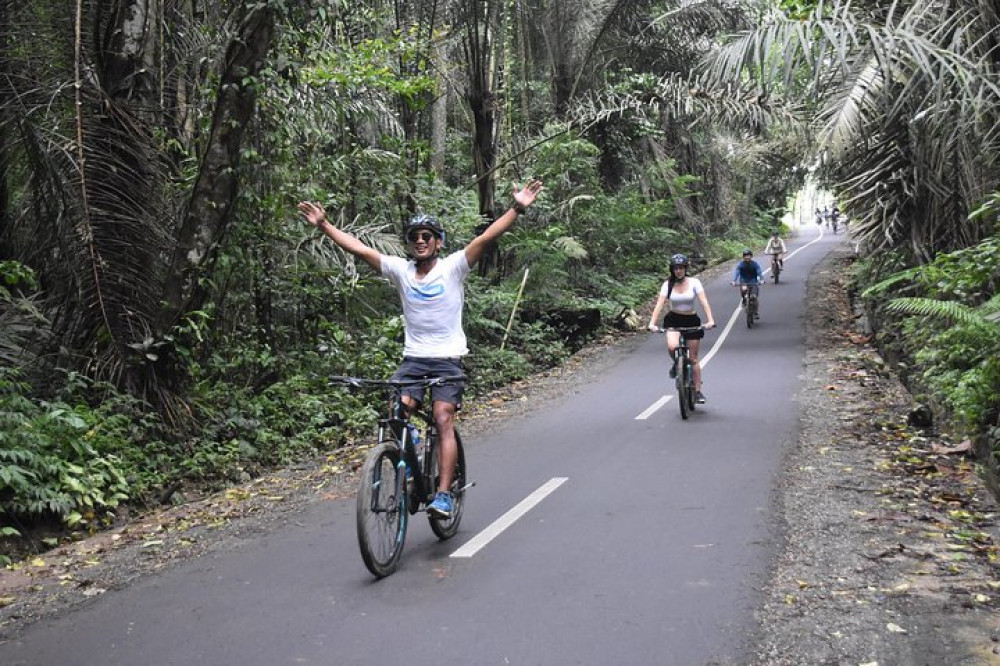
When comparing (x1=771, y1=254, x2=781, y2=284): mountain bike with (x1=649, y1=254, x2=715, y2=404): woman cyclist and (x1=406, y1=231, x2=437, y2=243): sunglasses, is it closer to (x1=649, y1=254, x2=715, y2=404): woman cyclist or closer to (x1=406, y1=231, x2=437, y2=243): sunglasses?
(x1=649, y1=254, x2=715, y2=404): woman cyclist

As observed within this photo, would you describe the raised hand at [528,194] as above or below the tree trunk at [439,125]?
below

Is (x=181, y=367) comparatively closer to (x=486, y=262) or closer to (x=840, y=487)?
(x=840, y=487)

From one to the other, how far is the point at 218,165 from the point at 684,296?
6.20 meters

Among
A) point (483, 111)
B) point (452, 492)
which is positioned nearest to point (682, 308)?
point (452, 492)

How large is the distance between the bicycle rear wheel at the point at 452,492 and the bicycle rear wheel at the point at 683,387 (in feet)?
18.7

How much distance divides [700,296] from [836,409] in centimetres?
250

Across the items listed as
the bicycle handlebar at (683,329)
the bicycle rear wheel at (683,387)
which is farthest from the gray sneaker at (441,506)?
the bicycle handlebar at (683,329)

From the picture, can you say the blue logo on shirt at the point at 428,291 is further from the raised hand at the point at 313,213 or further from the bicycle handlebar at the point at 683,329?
the bicycle handlebar at the point at 683,329

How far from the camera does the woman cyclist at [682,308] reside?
1221 cm

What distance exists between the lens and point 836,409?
41.4 ft

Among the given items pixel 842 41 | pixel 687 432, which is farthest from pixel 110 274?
pixel 842 41

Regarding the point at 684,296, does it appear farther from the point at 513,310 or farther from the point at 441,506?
the point at 513,310

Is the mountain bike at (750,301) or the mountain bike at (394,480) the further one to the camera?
the mountain bike at (750,301)

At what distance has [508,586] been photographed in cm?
562
